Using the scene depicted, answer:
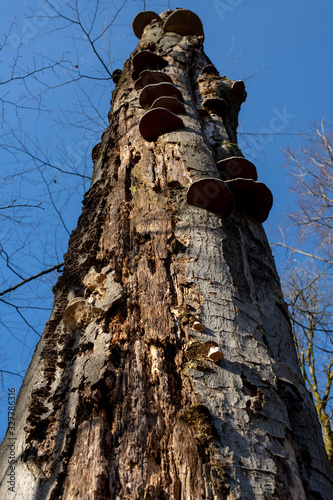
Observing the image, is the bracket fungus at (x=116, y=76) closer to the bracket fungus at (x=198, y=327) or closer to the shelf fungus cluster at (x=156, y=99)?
the shelf fungus cluster at (x=156, y=99)

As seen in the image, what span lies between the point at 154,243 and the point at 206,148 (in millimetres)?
1117

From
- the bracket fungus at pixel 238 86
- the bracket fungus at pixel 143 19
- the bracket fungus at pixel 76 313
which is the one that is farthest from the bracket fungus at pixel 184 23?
the bracket fungus at pixel 76 313

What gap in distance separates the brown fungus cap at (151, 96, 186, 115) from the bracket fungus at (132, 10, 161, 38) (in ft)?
9.35

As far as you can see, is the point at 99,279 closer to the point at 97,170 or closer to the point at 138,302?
the point at 138,302

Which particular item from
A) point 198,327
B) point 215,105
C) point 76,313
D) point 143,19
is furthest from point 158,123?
point 143,19

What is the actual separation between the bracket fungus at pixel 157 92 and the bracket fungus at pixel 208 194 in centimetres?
149

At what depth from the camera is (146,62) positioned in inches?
177

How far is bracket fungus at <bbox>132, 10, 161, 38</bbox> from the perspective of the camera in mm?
5707

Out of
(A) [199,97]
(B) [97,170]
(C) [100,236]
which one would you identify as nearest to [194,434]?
(C) [100,236]

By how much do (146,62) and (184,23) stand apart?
1.18m

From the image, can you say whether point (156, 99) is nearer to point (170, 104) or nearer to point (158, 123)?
point (170, 104)

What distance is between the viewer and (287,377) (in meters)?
2.15

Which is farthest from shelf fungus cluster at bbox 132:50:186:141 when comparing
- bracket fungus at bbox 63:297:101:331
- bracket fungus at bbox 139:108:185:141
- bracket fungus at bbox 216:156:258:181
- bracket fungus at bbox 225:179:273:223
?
bracket fungus at bbox 63:297:101:331

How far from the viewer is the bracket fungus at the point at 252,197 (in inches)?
116
